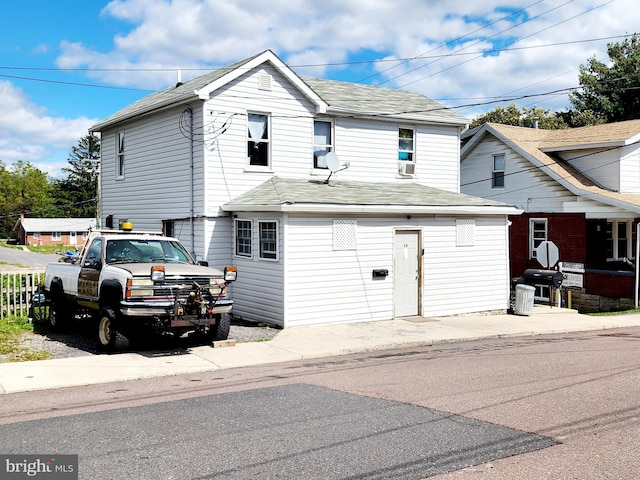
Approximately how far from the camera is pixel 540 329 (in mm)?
16656

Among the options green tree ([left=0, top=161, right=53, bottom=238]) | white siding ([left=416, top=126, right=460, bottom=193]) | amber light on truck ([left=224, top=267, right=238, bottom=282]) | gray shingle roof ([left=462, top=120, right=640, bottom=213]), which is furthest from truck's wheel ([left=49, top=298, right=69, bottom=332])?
green tree ([left=0, top=161, right=53, bottom=238])

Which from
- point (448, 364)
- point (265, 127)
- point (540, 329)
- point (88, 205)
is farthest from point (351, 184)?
point (88, 205)

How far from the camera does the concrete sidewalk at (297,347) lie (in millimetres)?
10258

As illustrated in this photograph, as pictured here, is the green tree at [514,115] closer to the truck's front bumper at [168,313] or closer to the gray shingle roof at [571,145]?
the gray shingle roof at [571,145]

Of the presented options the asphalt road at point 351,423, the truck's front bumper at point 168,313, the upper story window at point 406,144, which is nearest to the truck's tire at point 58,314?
the truck's front bumper at point 168,313

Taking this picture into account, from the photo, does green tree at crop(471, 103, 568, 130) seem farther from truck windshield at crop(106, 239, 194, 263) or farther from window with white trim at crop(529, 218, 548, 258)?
truck windshield at crop(106, 239, 194, 263)

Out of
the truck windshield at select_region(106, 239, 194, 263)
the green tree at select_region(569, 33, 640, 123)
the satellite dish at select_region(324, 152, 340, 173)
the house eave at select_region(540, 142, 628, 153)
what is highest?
the green tree at select_region(569, 33, 640, 123)

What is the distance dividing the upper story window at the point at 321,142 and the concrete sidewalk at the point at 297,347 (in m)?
5.69

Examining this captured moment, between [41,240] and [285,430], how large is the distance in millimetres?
89545

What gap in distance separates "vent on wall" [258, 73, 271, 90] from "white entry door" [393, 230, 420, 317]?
5.80 m

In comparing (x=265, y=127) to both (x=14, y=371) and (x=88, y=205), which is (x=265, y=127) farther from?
(x=88, y=205)

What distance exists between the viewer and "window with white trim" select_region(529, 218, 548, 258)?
28031 millimetres

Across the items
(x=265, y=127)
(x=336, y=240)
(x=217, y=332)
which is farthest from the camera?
(x=265, y=127)

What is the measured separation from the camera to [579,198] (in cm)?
2605
